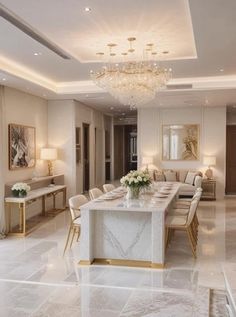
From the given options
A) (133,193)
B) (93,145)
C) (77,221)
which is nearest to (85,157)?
(93,145)

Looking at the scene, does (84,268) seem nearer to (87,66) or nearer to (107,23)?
(107,23)

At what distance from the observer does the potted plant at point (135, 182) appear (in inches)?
218

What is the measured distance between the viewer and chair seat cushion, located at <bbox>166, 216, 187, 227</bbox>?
17.5ft

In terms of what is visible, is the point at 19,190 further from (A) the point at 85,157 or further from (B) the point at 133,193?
(A) the point at 85,157

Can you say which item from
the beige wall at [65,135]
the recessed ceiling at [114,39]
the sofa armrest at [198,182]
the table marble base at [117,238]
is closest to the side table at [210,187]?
the sofa armrest at [198,182]

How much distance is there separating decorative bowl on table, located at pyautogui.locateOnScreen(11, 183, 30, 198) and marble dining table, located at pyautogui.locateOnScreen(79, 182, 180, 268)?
7.62 ft

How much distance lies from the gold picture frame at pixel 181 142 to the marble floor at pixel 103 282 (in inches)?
204

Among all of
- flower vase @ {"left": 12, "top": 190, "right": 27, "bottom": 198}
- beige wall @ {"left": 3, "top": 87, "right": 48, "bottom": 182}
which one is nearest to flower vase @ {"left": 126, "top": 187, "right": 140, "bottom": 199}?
flower vase @ {"left": 12, "top": 190, "right": 27, "bottom": 198}

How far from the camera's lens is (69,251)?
221 inches

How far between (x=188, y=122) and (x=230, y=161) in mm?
2461

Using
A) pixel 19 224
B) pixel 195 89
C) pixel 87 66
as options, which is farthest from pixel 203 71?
pixel 19 224

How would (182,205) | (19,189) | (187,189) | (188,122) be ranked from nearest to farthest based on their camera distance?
→ (19,189)
(182,205)
(187,189)
(188,122)

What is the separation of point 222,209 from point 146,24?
6.10 metres

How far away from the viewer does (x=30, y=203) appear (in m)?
7.75
